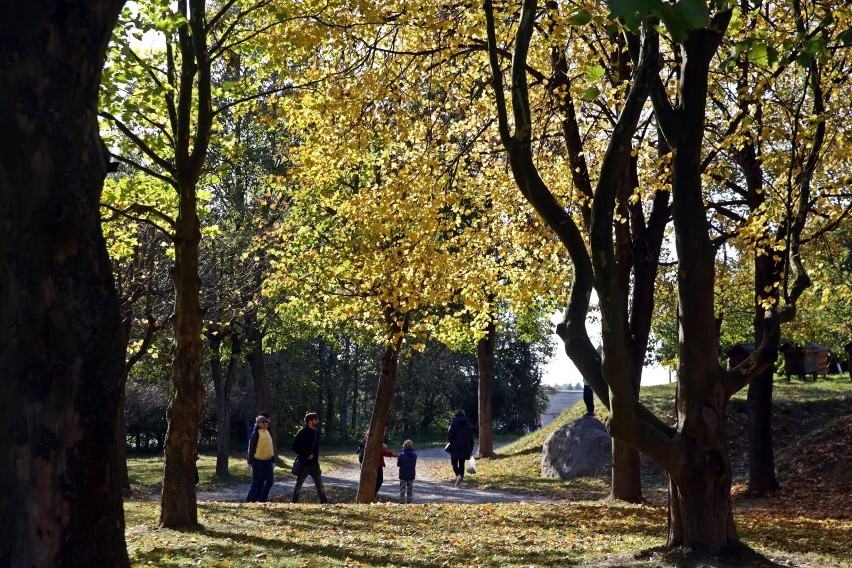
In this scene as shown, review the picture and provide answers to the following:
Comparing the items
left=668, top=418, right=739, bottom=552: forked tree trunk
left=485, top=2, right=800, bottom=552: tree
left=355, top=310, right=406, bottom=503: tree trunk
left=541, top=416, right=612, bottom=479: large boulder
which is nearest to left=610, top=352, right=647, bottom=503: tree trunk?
left=355, top=310, right=406, bottom=503: tree trunk

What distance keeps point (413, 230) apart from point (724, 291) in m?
10.5

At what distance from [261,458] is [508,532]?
725 cm

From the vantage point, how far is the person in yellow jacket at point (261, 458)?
17297 mm

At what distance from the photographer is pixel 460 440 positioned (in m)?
24.0

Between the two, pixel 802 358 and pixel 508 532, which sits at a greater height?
pixel 802 358

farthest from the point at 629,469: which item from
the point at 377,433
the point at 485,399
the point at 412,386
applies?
the point at 412,386

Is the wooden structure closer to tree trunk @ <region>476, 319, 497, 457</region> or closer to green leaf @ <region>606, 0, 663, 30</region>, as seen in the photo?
tree trunk @ <region>476, 319, 497, 457</region>

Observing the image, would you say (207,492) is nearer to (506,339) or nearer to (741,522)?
(741,522)

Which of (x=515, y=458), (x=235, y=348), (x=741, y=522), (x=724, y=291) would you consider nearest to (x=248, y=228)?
(x=235, y=348)

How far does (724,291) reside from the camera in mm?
22250

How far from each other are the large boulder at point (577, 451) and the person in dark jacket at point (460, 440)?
10.4ft

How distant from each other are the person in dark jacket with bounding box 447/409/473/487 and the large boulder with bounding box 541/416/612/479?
3.16m

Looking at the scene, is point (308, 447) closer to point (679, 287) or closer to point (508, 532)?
point (508, 532)

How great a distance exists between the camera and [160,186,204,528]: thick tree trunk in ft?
36.7
